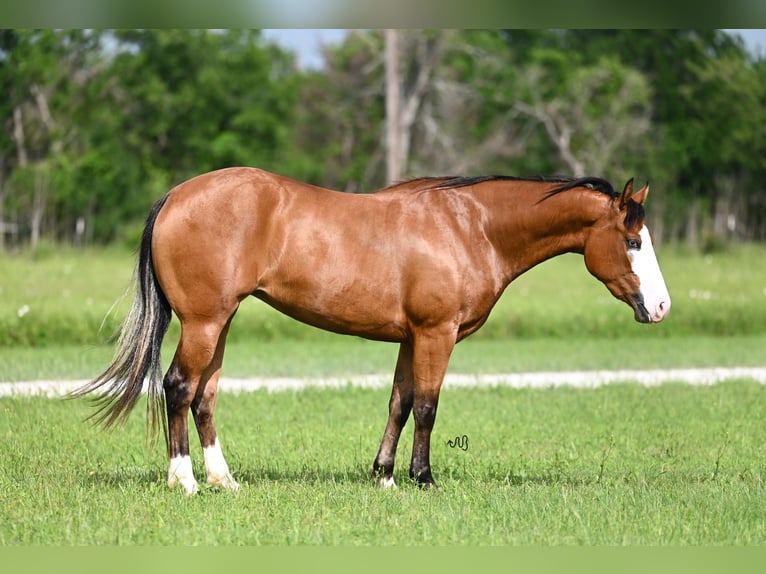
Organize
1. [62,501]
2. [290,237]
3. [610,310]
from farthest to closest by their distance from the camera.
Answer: [610,310], [290,237], [62,501]

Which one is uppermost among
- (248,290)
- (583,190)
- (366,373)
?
(583,190)

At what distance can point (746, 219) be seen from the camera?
4219 cm

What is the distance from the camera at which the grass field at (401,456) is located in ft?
20.3

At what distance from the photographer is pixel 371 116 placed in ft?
146

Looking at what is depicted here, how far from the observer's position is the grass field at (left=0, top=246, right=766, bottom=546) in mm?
6188

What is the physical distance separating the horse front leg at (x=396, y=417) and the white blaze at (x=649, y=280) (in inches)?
64.3

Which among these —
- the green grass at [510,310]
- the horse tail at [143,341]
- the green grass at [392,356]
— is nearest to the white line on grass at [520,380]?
the green grass at [392,356]

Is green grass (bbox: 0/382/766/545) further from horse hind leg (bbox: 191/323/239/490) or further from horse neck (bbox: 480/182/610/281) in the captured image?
horse neck (bbox: 480/182/610/281)

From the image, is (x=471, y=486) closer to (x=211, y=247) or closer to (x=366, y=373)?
(x=211, y=247)

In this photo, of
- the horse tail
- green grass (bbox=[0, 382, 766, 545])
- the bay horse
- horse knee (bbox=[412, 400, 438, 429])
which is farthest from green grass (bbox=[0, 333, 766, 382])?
horse knee (bbox=[412, 400, 438, 429])

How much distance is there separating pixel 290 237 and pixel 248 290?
45 centimetres

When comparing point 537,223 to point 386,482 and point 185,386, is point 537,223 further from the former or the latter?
point 185,386

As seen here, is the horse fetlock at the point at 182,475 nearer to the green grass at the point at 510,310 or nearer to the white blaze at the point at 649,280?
the white blaze at the point at 649,280

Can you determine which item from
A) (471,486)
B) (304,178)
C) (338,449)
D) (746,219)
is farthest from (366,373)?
(746,219)
